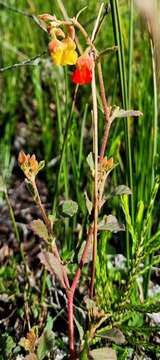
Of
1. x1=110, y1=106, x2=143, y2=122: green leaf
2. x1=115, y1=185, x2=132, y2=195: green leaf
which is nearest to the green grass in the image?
x1=115, y1=185, x2=132, y2=195: green leaf

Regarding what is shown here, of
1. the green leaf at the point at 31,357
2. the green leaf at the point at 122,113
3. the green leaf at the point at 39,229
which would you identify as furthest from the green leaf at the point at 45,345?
the green leaf at the point at 122,113

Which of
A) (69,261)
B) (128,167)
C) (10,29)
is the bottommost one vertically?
(69,261)

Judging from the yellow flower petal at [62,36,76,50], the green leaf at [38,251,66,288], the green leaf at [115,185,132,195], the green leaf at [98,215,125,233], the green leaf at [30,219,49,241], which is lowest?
the green leaf at [38,251,66,288]

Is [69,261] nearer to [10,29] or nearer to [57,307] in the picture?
[57,307]

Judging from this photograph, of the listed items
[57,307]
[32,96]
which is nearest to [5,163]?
[32,96]

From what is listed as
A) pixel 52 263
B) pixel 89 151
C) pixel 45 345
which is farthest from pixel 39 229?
pixel 89 151

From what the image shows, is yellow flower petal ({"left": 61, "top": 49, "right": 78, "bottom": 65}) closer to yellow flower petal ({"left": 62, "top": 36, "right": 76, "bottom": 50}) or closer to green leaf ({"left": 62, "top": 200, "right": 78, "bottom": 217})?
yellow flower petal ({"left": 62, "top": 36, "right": 76, "bottom": 50})

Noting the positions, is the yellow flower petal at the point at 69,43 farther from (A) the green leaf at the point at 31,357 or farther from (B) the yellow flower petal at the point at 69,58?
(A) the green leaf at the point at 31,357

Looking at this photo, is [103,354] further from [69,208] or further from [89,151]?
[89,151]
